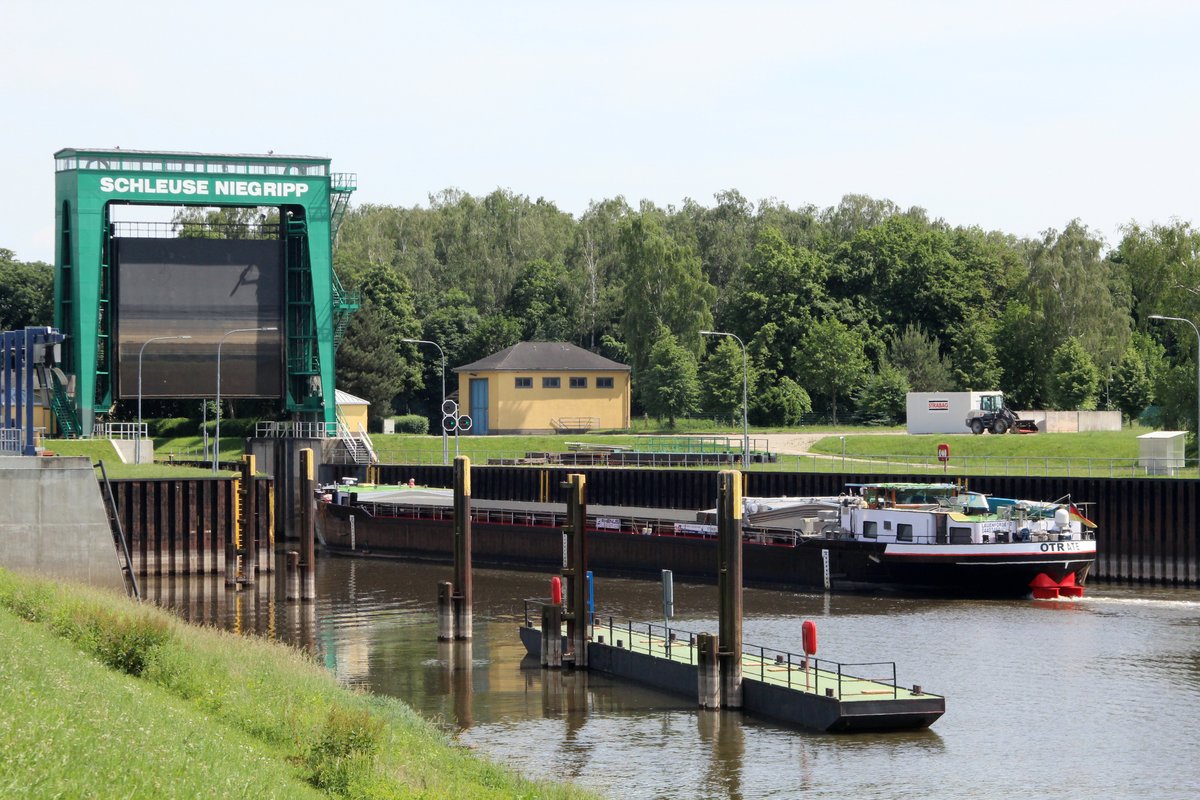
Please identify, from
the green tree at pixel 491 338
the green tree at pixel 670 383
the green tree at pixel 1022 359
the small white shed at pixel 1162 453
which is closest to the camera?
the small white shed at pixel 1162 453

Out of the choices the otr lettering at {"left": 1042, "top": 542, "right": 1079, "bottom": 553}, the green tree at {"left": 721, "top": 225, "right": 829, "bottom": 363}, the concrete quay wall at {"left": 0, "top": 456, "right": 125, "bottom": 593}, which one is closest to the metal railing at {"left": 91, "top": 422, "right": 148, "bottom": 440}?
the concrete quay wall at {"left": 0, "top": 456, "right": 125, "bottom": 593}

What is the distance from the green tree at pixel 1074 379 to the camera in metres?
96.5

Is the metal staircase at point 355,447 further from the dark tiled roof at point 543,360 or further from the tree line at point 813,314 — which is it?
the tree line at point 813,314

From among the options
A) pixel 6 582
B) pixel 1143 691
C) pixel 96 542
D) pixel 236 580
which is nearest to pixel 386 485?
pixel 236 580

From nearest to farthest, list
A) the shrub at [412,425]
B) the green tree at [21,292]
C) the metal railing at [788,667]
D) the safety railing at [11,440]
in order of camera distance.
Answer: the metal railing at [788,667] → the safety railing at [11,440] → the shrub at [412,425] → the green tree at [21,292]

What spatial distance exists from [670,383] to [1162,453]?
45.1 m

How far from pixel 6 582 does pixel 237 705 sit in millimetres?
12585

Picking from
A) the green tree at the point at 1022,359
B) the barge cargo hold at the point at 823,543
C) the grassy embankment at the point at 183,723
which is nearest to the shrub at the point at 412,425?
the barge cargo hold at the point at 823,543

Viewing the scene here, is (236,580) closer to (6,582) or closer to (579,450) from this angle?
(6,582)

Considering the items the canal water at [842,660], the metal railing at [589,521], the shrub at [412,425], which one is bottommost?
the canal water at [842,660]

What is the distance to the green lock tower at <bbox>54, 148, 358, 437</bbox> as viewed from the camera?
7512 centimetres

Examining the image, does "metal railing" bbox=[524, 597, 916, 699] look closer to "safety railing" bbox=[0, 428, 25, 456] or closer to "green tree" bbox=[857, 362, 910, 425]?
"safety railing" bbox=[0, 428, 25, 456]

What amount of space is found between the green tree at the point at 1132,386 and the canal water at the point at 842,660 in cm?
5041

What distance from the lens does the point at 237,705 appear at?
2486 centimetres
